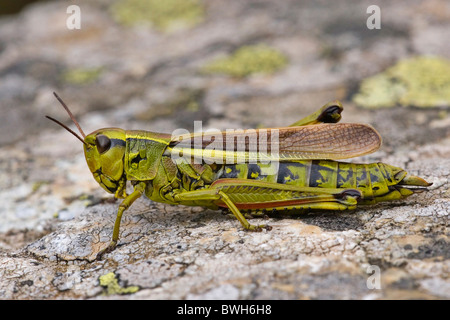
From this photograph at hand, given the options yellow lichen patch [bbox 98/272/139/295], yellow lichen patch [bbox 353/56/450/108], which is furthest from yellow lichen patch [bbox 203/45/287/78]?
yellow lichen patch [bbox 98/272/139/295]

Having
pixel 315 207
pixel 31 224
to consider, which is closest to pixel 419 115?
pixel 315 207

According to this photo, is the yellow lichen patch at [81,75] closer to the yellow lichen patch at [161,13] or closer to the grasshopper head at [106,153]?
the yellow lichen patch at [161,13]

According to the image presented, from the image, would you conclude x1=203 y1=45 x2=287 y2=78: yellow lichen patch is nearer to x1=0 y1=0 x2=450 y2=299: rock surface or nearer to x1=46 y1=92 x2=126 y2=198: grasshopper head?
x1=0 y1=0 x2=450 y2=299: rock surface

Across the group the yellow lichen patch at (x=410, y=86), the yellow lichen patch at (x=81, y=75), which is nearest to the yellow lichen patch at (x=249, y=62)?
the yellow lichen patch at (x=410, y=86)

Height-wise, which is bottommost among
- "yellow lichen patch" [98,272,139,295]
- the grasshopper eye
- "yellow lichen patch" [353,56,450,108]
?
"yellow lichen patch" [98,272,139,295]

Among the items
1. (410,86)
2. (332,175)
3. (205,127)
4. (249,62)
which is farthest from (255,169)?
(249,62)
